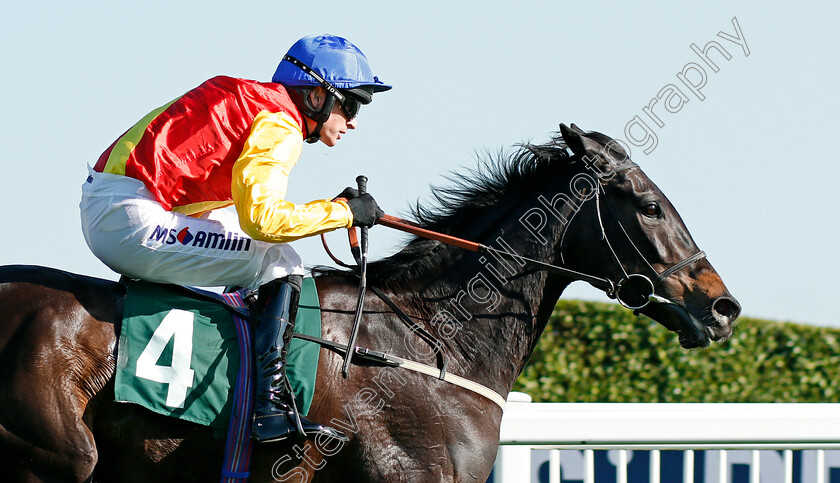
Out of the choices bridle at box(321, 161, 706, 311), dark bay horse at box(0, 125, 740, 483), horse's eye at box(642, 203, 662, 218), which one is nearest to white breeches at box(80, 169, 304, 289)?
dark bay horse at box(0, 125, 740, 483)

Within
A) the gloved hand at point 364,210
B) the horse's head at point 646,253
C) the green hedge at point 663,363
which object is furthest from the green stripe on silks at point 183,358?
the green hedge at point 663,363

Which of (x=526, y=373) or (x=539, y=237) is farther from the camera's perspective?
(x=526, y=373)

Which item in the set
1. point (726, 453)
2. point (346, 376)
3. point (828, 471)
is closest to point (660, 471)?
point (726, 453)

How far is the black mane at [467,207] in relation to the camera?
380 cm

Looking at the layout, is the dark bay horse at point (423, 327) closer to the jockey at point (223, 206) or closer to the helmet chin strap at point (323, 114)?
the jockey at point (223, 206)

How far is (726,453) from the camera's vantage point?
15.4 feet

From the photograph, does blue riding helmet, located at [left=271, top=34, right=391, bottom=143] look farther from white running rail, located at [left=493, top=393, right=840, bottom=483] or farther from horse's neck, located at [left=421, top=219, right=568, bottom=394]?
white running rail, located at [left=493, top=393, right=840, bottom=483]

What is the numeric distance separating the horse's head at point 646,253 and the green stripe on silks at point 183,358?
121 cm

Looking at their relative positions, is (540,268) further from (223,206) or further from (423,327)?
(223,206)

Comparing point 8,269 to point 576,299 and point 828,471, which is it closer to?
point 828,471

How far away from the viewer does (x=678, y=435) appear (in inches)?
181

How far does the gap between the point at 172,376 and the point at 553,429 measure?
6.73 ft

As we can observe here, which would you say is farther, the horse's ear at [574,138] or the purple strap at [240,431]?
the horse's ear at [574,138]

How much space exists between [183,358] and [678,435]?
8.24 feet
